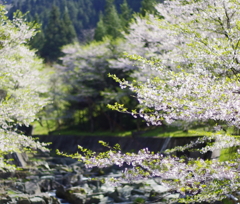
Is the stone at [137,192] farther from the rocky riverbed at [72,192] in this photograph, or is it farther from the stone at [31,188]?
the stone at [31,188]

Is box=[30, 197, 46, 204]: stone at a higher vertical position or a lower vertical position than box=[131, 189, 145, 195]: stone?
higher

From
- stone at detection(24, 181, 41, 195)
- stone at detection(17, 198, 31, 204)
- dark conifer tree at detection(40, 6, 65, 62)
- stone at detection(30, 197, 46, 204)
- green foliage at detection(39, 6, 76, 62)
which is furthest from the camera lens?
green foliage at detection(39, 6, 76, 62)

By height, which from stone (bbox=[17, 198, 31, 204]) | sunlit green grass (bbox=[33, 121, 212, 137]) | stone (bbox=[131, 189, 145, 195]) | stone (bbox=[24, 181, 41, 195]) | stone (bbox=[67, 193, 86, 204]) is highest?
stone (bbox=[17, 198, 31, 204])

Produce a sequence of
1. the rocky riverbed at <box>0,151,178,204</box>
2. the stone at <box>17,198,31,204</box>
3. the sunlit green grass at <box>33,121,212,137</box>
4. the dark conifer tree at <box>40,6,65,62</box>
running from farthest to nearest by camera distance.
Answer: the dark conifer tree at <box>40,6,65,62</box> → the sunlit green grass at <box>33,121,212,137</box> → the rocky riverbed at <box>0,151,178,204</box> → the stone at <box>17,198,31,204</box>

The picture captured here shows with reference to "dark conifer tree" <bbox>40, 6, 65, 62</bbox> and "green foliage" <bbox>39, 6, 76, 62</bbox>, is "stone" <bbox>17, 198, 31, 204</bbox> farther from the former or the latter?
"dark conifer tree" <bbox>40, 6, 65, 62</bbox>

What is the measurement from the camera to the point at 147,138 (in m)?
24.1

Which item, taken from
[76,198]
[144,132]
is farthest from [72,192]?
[144,132]

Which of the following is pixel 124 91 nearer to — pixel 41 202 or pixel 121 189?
pixel 121 189

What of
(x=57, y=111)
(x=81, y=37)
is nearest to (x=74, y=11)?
(x=81, y=37)

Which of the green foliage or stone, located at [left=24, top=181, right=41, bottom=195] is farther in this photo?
the green foliage

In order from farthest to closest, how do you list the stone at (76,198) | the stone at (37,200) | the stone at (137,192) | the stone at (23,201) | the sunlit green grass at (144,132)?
the sunlit green grass at (144,132), the stone at (137,192), the stone at (76,198), the stone at (37,200), the stone at (23,201)

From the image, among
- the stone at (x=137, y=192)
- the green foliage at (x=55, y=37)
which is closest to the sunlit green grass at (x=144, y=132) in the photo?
the stone at (x=137, y=192)

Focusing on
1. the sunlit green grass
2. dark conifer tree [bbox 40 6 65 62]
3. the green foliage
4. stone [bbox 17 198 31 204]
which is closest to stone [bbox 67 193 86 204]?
stone [bbox 17 198 31 204]

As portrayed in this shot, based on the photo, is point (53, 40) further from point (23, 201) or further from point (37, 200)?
point (23, 201)
